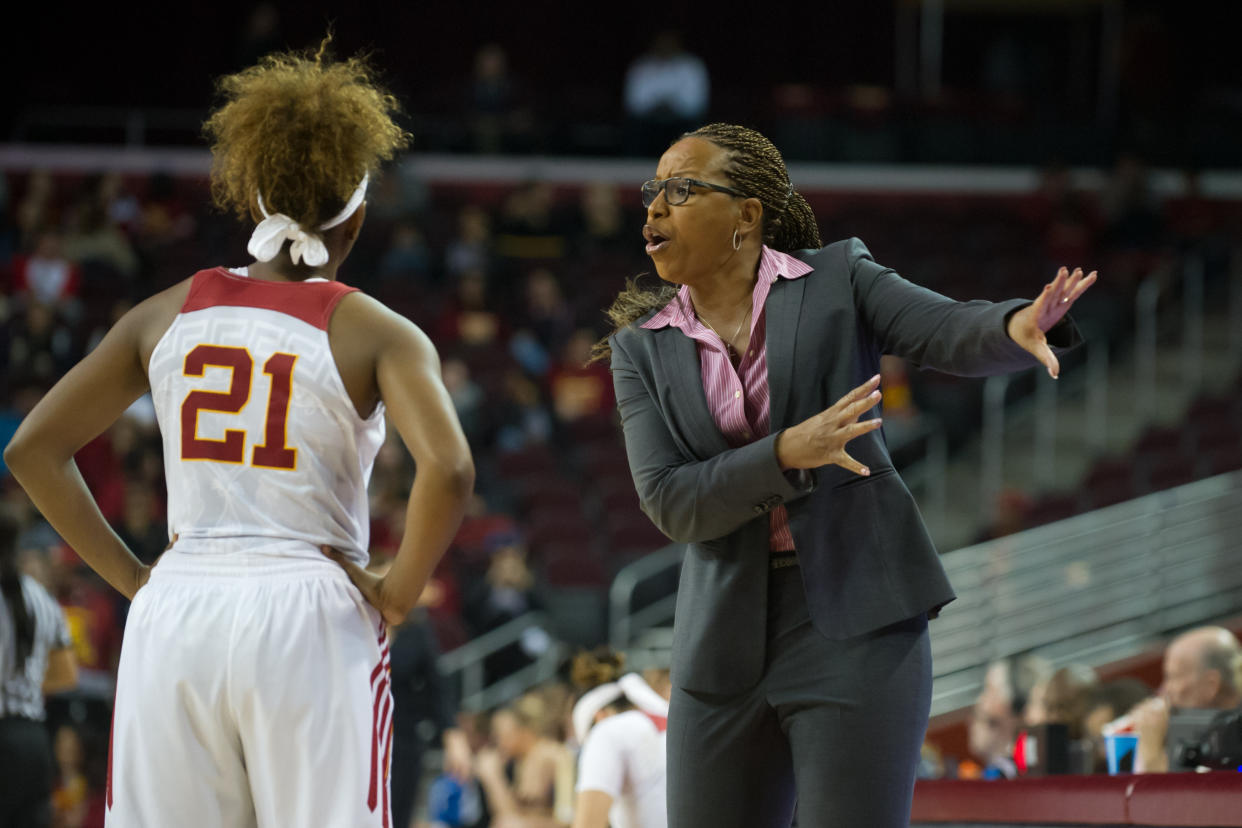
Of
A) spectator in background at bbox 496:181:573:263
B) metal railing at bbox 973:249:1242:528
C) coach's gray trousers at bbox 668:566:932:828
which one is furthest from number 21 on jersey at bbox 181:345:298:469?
spectator in background at bbox 496:181:573:263

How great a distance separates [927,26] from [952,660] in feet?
34.3

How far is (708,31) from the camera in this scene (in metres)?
Result: 18.8

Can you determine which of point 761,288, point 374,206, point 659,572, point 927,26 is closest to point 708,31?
point 927,26

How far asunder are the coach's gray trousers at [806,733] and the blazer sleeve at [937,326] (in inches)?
18.1

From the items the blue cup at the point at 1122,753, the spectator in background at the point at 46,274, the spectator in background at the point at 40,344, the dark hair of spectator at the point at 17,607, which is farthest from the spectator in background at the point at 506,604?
the blue cup at the point at 1122,753

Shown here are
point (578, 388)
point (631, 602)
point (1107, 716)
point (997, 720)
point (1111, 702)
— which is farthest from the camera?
point (578, 388)

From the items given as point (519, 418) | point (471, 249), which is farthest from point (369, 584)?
point (471, 249)

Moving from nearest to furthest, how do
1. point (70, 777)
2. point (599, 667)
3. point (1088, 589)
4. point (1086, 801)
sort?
1. point (1086, 801)
2. point (599, 667)
3. point (70, 777)
4. point (1088, 589)

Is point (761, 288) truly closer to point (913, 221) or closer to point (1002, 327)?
point (1002, 327)

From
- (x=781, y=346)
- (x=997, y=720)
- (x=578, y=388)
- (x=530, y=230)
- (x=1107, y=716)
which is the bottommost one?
(x=997, y=720)

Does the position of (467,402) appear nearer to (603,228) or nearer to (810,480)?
(603,228)

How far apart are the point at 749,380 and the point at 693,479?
26 cm

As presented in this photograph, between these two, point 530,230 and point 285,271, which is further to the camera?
point 530,230

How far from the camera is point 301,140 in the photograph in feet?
10.3
